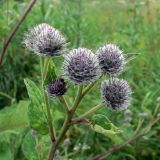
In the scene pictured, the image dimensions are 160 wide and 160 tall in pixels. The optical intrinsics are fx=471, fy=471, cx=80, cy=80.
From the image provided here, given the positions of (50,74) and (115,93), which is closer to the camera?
(50,74)

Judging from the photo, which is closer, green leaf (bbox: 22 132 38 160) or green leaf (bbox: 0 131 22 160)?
green leaf (bbox: 22 132 38 160)

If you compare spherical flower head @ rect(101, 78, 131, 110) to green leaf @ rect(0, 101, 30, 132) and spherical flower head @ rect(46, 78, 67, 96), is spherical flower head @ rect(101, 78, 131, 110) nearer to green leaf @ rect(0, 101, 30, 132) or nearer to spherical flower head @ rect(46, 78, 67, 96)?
spherical flower head @ rect(46, 78, 67, 96)

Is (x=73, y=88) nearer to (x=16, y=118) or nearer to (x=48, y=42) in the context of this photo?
(x=16, y=118)

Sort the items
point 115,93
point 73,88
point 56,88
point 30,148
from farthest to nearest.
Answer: point 73,88, point 30,148, point 115,93, point 56,88

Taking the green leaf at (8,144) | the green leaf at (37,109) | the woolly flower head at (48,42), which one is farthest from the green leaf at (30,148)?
the woolly flower head at (48,42)

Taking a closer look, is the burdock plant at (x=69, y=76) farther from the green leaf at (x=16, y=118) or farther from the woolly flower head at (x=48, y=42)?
the green leaf at (x=16, y=118)

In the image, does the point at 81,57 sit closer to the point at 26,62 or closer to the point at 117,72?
the point at 117,72

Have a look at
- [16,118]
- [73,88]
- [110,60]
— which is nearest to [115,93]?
[110,60]

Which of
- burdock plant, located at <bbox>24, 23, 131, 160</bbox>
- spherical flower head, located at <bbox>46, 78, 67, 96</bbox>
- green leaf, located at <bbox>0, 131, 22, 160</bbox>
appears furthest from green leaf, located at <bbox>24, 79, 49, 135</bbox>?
green leaf, located at <bbox>0, 131, 22, 160</bbox>
